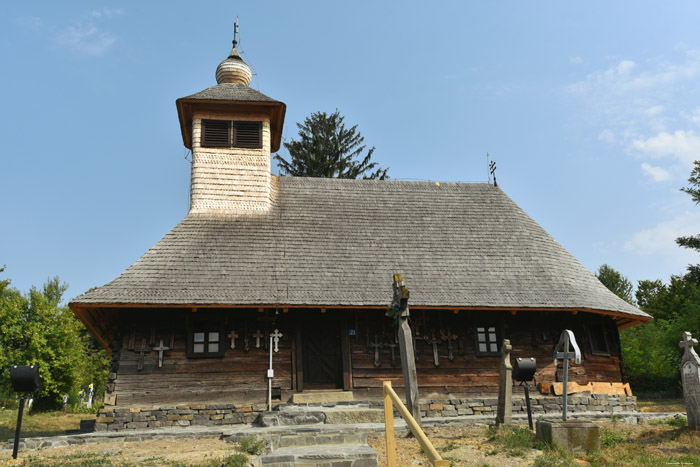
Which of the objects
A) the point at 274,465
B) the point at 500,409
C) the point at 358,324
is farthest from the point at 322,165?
the point at 274,465

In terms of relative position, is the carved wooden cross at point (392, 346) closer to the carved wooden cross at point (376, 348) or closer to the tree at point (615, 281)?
the carved wooden cross at point (376, 348)

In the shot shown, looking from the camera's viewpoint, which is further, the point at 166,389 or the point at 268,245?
the point at 268,245

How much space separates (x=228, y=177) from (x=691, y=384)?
11797mm

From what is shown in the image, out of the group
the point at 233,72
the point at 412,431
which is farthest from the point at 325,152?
the point at 412,431

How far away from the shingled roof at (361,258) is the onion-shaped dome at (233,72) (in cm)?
402

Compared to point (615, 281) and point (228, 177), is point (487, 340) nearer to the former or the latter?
point (228, 177)

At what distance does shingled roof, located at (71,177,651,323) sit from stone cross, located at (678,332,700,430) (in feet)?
10.6

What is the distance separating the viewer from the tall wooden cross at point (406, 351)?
9.25 m

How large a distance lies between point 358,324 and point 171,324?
422 centimetres

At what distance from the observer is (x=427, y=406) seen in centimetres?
1222

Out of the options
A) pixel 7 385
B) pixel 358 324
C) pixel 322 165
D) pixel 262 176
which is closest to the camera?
pixel 358 324

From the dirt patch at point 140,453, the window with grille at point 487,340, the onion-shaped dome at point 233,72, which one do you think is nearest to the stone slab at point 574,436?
the dirt patch at point 140,453

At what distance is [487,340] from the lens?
43.0 ft

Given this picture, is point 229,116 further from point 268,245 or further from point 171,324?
point 171,324
